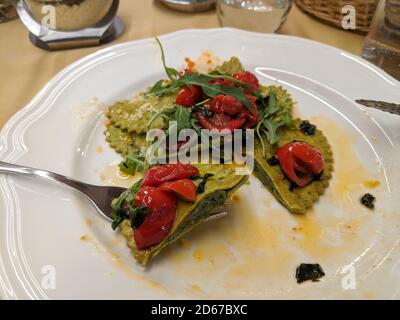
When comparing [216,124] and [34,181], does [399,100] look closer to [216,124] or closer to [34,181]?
[216,124]

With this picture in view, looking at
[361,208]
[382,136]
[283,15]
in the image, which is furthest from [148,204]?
[283,15]

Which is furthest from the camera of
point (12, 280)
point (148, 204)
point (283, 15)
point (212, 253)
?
point (283, 15)

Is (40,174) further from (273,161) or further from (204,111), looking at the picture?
(273,161)

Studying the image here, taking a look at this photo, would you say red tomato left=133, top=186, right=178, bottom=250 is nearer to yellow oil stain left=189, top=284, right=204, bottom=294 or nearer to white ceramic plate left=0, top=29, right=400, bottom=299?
white ceramic plate left=0, top=29, right=400, bottom=299

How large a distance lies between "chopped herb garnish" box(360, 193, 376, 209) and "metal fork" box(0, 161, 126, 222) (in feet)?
4.15

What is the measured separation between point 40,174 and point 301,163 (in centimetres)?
136

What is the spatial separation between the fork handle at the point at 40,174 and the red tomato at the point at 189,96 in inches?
32.1

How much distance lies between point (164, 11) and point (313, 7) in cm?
135

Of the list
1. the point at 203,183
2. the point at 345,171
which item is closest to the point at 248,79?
the point at 345,171

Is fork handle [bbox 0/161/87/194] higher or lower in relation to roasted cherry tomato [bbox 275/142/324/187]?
lower

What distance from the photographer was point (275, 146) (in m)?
2.35

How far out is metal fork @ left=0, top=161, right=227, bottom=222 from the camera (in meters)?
1.94

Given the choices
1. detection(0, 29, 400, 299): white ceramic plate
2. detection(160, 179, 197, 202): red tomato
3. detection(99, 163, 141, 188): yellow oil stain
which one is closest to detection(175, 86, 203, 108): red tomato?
detection(0, 29, 400, 299): white ceramic plate

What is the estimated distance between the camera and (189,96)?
2430mm
